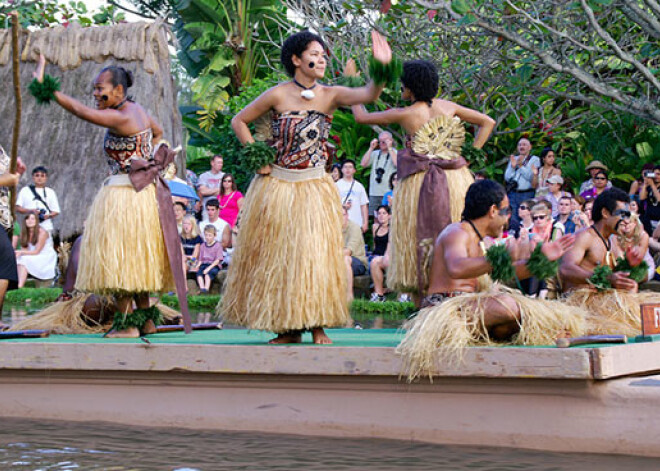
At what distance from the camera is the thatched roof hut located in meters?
14.2

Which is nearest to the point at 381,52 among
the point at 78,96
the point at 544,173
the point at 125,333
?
the point at 125,333

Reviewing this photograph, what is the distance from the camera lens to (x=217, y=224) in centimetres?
1159

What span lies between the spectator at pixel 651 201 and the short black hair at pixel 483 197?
5259 millimetres

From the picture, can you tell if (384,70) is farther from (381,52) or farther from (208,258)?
(208,258)

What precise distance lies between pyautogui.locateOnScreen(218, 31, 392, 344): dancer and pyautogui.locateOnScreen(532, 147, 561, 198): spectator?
5.65m

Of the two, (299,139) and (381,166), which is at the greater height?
(381,166)

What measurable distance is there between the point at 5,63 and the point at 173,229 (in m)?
10.4

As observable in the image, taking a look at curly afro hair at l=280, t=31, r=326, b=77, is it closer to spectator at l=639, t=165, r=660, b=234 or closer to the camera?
spectator at l=639, t=165, r=660, b=234

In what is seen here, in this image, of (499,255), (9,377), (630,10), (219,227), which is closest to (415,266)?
(499,255)

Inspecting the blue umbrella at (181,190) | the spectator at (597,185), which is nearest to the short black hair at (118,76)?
the spectator at (597,185)

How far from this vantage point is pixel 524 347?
4.38 m

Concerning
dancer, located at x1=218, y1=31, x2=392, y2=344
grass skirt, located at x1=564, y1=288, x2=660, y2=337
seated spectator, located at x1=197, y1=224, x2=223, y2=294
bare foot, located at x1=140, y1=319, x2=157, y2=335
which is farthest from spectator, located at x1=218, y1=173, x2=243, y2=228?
dancer, located at x1=218, y1=31, x2=392, y2=344

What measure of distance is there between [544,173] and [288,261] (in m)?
6.20

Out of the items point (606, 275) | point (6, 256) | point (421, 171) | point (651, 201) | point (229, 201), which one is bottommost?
point (606, 275)
